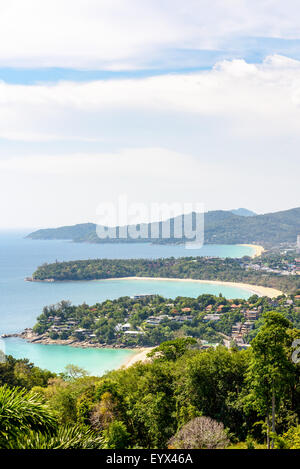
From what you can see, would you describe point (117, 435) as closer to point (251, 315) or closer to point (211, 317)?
point (211, 317)

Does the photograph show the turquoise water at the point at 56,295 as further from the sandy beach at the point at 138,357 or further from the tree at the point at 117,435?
the tree at the point at 117,435

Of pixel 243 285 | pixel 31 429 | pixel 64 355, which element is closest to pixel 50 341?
pixel 64 355

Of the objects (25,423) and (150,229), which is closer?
(25,423)

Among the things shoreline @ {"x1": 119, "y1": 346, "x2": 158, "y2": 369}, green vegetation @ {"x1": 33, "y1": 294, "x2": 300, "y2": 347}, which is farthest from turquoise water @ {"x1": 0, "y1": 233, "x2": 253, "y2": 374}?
green vegetation @ {"x1": 33, "y1": 294, "x2": 300, "y2": 347}

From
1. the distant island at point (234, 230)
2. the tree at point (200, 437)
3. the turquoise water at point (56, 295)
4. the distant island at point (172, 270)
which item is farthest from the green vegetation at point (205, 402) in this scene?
→ the distant island at point (234, 230)

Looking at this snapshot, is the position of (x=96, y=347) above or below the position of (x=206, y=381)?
below

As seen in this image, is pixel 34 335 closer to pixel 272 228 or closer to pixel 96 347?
pixel 96 347
